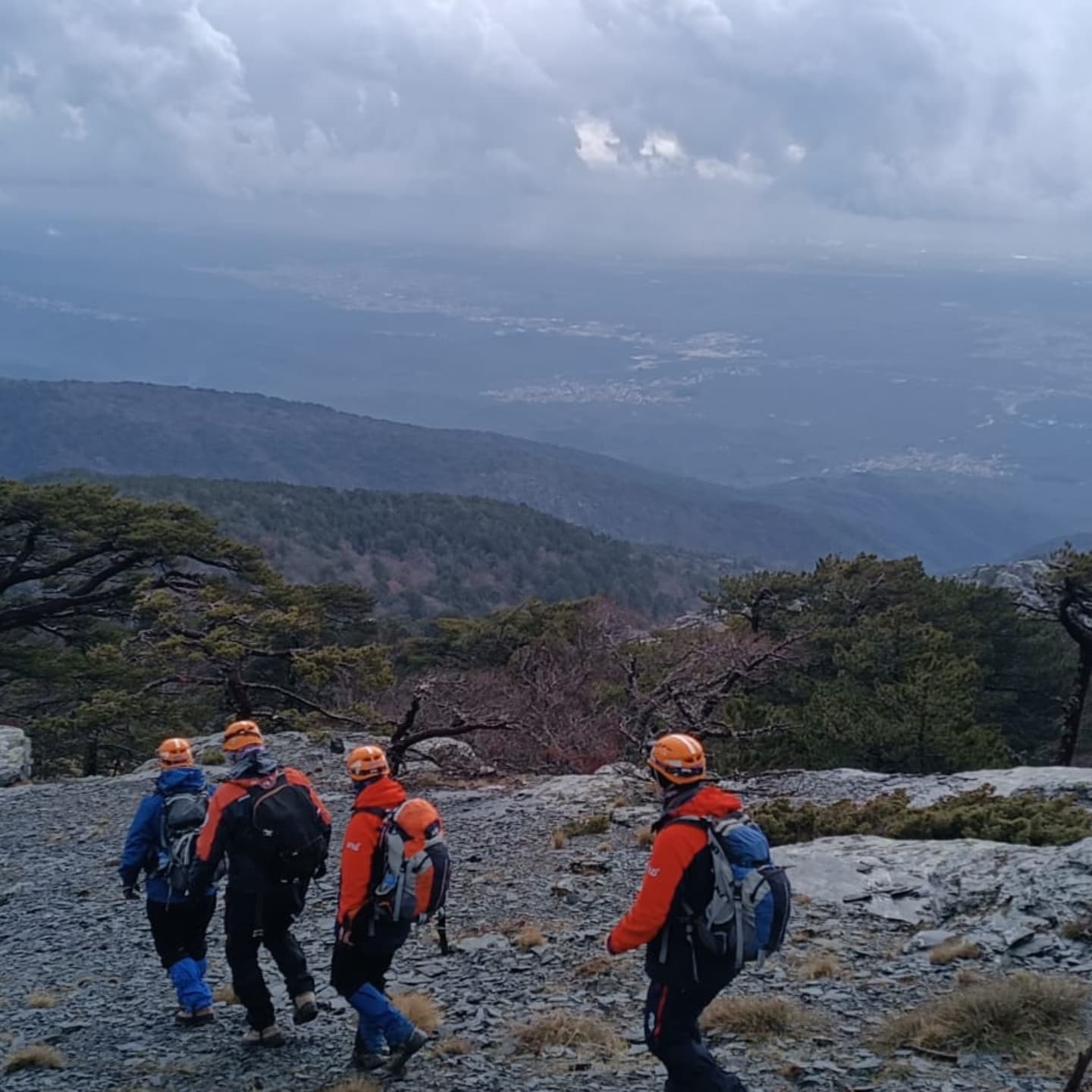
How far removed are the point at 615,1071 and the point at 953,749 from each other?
36.8 feet

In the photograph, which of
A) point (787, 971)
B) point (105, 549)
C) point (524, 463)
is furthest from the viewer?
point (524, 463)

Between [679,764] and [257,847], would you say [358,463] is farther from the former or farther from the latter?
[679,764]

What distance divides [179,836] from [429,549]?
73.0 metres

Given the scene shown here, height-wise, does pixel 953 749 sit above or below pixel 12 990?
above

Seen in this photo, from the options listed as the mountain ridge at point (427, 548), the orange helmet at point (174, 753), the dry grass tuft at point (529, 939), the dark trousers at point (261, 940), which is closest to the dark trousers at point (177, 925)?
the dark trousers at point (261, 940)

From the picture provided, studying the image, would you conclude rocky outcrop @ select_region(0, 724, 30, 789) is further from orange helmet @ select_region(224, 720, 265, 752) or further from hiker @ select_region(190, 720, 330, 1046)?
orange helmet @ select_region(224, 720, 265, 752)

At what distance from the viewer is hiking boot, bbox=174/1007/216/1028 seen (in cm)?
700

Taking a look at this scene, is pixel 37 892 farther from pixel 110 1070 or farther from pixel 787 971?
pixel 787 971

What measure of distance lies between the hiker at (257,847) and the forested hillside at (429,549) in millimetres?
57127

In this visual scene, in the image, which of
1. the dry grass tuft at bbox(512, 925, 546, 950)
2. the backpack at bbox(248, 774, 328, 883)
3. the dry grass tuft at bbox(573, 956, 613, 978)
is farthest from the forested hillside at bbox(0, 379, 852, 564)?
the backpack at bbox(248, 774, 328, 883)

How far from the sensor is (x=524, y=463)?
604ft

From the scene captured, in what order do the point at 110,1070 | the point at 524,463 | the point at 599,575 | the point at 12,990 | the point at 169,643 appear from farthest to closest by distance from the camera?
the point at 524,463 < the point at 599,575 < the point at 169,643 < the point at 12,990 < the point at 110,1070

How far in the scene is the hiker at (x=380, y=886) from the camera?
5695 millimetres

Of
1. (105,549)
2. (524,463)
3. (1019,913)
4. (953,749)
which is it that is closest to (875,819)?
(1019,913)
